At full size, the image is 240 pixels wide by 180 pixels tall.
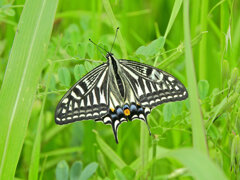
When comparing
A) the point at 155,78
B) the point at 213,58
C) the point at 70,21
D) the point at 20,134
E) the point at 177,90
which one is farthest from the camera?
the point at 70,21

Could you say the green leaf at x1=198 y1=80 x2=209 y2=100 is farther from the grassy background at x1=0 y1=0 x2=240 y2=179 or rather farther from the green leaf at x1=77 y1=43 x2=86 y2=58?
the green leaf at x1=77 y1=43 x2=86 y2=58

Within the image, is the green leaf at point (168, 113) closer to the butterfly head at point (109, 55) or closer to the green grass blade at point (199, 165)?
the butterfly head at point (109, 55)

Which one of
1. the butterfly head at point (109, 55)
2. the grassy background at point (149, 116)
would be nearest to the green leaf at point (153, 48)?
the grassy background at point (149, 116)

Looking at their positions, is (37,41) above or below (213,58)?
below

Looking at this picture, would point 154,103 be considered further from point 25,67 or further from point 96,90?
point 25,67

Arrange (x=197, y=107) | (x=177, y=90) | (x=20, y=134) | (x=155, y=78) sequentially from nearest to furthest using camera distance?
(x=197, y=107) < (x=20, y=134) < (x=177, y=90) < (x=155, y=78)

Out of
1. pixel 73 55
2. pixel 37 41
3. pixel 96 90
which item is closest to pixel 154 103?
pixel 96 90

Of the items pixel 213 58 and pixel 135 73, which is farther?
pixel 213 58

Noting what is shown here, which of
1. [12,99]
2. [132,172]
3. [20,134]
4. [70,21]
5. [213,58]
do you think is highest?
[70,21]
